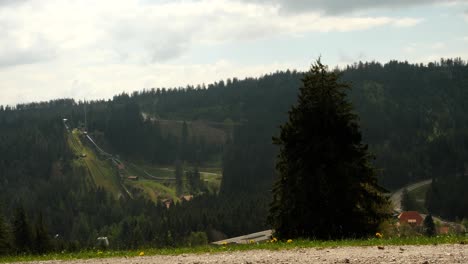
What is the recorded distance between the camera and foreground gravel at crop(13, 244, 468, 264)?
18.5 metres

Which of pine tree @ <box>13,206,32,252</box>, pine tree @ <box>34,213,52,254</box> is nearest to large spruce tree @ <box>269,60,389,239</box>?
pine tree @ <box>34,213,52,254</box>

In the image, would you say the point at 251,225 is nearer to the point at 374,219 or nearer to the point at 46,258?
the point at 374,219

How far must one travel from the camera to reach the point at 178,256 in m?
22.0

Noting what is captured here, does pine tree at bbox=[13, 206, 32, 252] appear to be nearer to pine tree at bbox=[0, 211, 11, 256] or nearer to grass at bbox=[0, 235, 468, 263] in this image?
pine tree at bbox=[0, 211, 11, 256]

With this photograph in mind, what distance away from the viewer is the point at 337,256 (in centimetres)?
1953

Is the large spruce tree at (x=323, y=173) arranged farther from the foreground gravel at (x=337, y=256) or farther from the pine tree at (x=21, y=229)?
the pine tree at (x=21, y=229)

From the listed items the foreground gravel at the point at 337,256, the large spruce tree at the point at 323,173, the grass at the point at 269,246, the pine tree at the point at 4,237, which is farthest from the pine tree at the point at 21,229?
the foreground gravel at the point at 337,256

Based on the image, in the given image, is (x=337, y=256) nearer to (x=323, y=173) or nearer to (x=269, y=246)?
(x=269, y=246)

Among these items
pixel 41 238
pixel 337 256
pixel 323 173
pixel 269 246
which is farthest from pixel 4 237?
pixel 337 256

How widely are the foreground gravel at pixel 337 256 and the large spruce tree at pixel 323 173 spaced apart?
13.0m

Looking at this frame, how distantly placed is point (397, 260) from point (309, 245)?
4544 mm

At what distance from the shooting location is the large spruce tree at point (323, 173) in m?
35.5

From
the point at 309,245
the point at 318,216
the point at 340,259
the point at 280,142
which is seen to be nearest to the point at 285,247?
the point at 309,245

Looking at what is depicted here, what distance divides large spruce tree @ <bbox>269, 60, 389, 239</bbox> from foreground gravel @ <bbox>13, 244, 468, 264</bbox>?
13.0 m
